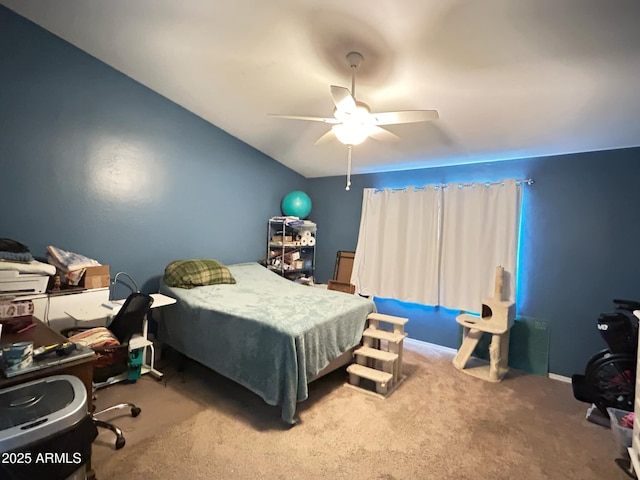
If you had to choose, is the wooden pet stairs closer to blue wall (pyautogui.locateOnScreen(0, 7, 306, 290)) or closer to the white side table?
the white side table

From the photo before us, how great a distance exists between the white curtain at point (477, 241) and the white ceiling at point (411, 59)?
16.7 inches

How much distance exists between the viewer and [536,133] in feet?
8.77

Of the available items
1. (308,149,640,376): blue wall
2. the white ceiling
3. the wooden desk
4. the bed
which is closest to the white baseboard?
(308,149,640,376): blue wall

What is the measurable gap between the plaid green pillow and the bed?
0.08 meters

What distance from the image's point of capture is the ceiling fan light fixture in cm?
200

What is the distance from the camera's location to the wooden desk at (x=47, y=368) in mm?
1244

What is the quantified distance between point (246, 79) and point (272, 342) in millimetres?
2168

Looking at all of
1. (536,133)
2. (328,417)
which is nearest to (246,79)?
(536,133)

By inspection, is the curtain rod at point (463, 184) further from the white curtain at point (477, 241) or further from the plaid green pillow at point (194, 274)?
the plaid green pillow at point (194, 274)

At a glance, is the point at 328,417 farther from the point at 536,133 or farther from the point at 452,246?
the point at 536,133

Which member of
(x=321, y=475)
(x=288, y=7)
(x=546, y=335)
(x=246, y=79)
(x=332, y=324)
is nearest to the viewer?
(x=321, y=475)

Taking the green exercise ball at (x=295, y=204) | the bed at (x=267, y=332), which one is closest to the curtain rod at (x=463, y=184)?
the green exercise ball at (x=295, y=204)

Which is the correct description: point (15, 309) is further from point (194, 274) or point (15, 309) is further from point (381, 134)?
point (381, 134)

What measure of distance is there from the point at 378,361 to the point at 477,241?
5.60 ft
